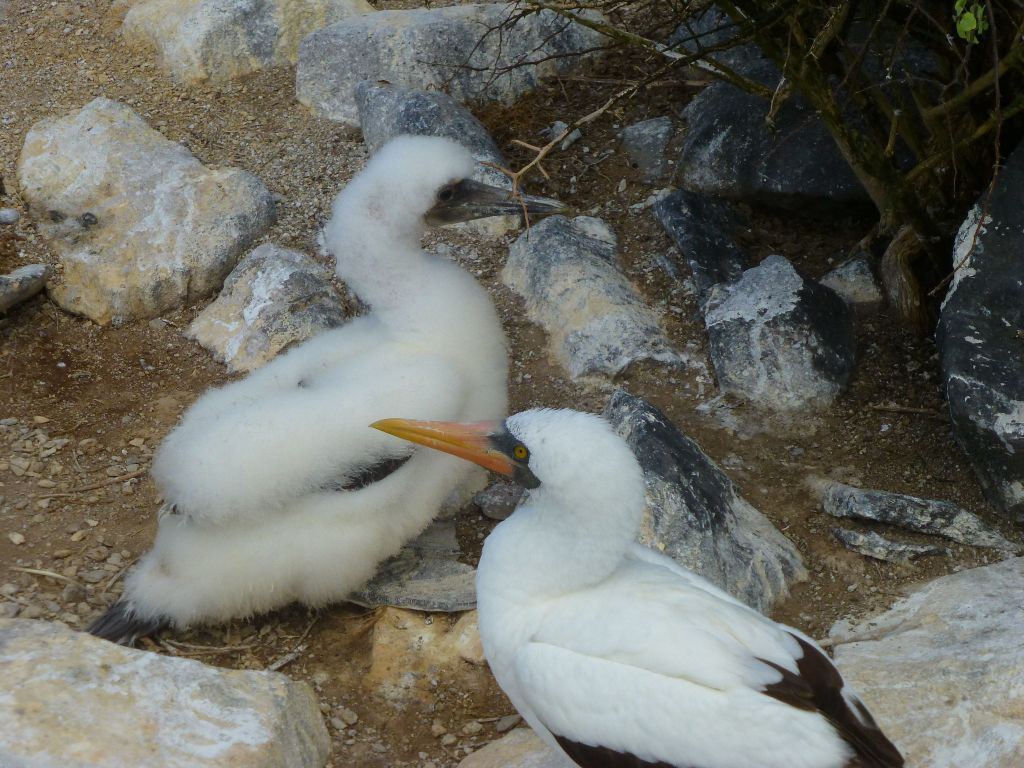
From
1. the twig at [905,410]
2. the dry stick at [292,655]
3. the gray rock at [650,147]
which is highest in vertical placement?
→ the gray rock at [650,147]

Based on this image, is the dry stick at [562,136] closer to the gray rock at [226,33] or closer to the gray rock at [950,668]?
the gray rock at [950,668]

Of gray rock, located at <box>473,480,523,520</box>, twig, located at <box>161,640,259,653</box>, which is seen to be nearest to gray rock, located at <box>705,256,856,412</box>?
gray rock, located at <box>473,480,523,520</box>

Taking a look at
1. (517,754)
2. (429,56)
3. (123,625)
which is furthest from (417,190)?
(429,56)

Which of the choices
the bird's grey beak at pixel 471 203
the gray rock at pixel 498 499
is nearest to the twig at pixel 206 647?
the gray rock at pixel 498 499

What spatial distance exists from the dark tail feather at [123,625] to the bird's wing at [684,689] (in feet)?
4.77

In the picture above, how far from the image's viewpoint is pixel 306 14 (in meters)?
6.44

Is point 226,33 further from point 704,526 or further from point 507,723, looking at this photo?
point 507,723

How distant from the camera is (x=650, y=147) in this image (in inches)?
221

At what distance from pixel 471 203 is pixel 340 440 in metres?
1.06

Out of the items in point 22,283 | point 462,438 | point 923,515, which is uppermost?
point 462,438

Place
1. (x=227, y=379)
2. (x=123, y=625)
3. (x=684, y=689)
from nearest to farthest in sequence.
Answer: (x=684, y=689)
(x=123, y=625)
(x=227, y=379)

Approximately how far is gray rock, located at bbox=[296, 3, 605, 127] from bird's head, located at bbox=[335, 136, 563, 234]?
2144 mm

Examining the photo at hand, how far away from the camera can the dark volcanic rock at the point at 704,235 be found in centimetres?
480

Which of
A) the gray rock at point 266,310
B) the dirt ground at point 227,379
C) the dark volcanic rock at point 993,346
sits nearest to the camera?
the dirt ground at point 227,379
